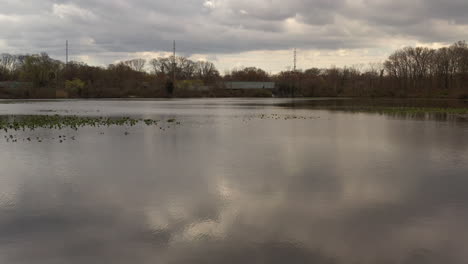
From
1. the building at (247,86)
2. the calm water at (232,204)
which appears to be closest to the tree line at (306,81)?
the building at (247,86)

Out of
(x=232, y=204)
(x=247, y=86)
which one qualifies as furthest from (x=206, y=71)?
(x=232, y=204)

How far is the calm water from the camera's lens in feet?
18.5

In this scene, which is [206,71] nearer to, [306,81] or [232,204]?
[306,81]

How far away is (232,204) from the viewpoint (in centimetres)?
768

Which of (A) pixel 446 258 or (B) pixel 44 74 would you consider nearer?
(A) pixel 446 258

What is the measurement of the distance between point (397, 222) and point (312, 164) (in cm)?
485

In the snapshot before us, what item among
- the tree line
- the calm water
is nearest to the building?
the tree line

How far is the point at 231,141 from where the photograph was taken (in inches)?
652

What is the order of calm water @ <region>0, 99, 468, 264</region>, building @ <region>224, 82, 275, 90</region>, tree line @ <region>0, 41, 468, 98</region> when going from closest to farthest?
calm water @ <region>0, 99, 468, 264</region> < tree line @ <region>0, 41, 468, 98</region> < building @ <region>224, 82, 275, 90</region>

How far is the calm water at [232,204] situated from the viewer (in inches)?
223

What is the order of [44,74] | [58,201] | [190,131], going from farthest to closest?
[44,74], [190,131], [58,201]

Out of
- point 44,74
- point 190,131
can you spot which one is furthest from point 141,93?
point 190,131

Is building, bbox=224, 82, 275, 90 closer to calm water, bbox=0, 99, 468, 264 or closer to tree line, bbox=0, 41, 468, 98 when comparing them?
tree line, bbox=0, 41, 468, 98

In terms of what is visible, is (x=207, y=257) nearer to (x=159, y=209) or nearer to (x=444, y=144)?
(x=159, y=209)
